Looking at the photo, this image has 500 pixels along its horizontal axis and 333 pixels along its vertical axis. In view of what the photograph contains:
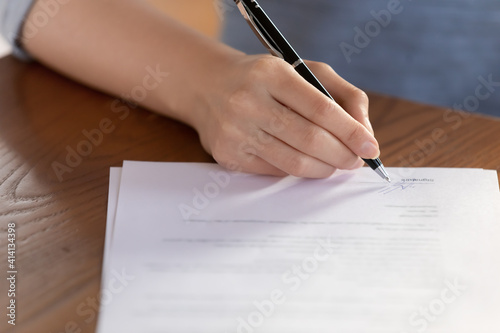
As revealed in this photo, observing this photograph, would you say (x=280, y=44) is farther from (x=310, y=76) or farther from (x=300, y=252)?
(x=300, y=252)

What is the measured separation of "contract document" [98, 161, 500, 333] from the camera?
1.35 feet

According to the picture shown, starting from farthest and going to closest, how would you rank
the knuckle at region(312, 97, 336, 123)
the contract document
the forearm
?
1. the forearm
2. the knuckle at region(312, 97, 336, 123)
3. the contract document

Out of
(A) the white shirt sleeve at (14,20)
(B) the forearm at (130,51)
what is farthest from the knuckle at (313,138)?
(A) the white shirt sleeve at (14,20)

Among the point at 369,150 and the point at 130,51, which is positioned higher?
the point at 130,51

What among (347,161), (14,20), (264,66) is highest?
(14,20)

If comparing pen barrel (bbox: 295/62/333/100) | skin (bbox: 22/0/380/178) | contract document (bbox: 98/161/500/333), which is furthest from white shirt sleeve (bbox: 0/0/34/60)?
pen barrel (bbox: 295/62/333/100)

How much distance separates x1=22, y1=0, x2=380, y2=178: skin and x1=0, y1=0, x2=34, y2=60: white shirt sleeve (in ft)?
0.03

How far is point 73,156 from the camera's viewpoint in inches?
23.0

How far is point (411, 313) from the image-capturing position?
0.42 meters

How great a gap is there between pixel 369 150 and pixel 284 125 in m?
0.09

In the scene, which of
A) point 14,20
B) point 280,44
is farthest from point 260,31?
point 14,20

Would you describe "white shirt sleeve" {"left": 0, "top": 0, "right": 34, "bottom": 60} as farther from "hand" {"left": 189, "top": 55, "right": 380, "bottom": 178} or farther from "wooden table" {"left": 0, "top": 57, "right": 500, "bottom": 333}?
"hand" {"left": 189, "top": 55, "right": 380, "bottom": 178}

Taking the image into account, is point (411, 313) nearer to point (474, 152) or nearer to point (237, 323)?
point (237, 323)

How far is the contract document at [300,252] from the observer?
412mm
